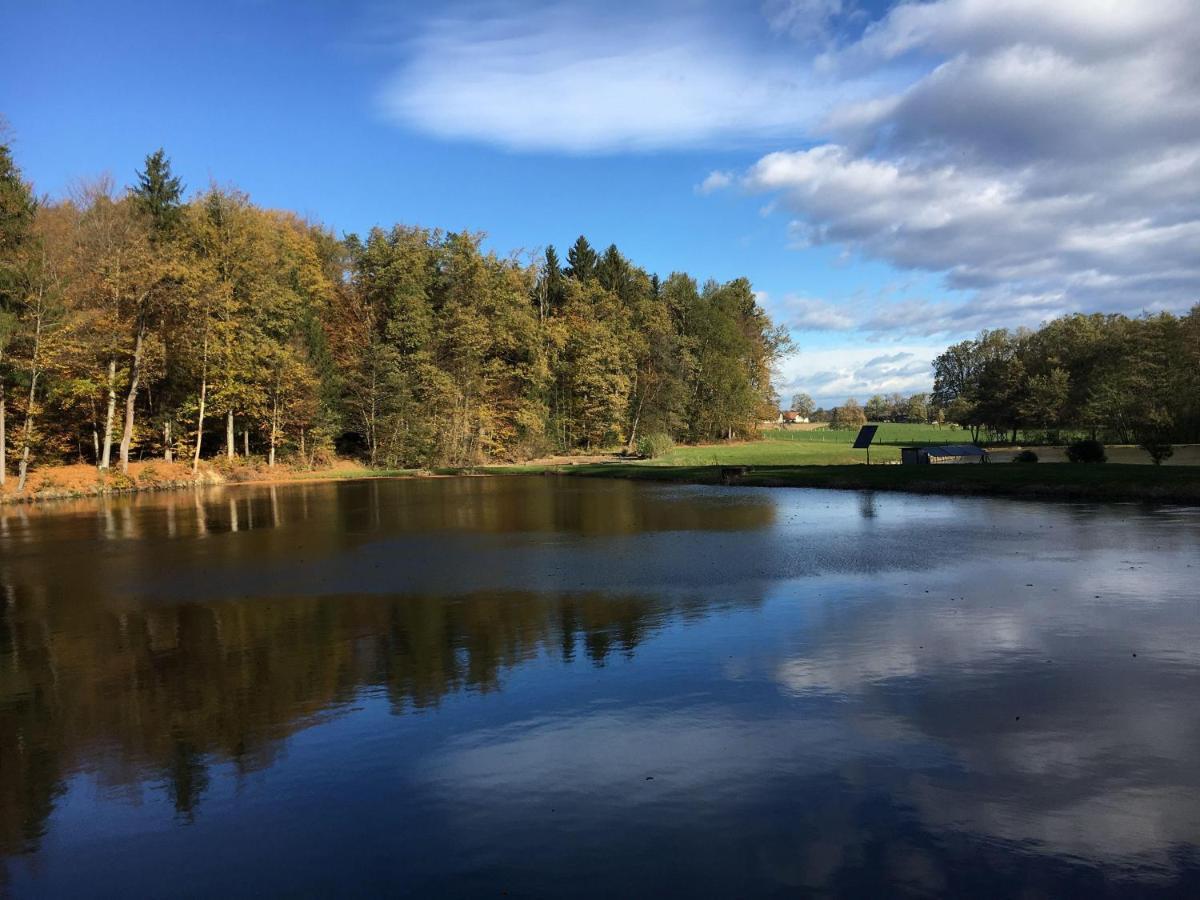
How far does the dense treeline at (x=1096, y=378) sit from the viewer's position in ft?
167

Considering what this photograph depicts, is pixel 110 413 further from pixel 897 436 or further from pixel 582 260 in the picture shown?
pixel 897 436

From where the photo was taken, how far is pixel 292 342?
46.6 m

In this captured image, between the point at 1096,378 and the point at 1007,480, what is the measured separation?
4865 cm

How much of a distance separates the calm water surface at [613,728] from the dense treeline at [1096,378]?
142 feet

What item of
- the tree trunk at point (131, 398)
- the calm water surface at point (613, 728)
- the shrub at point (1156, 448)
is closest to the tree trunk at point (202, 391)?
the tree trunk at point (131, 398)

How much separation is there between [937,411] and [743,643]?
143 metres

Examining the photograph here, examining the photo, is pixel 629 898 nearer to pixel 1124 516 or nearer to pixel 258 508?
pixel 1124 516

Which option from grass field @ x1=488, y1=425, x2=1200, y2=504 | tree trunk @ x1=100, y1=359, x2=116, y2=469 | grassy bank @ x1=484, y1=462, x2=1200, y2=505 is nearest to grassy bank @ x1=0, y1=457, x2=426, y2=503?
tree trunk @ x1=100, y1=359, x2=116, y2=469

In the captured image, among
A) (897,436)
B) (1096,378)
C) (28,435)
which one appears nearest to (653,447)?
(28,435)

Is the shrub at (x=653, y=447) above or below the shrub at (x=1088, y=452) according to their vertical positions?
above

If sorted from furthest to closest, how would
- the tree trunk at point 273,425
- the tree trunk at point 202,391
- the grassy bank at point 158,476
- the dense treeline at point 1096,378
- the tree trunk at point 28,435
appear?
the dense treeline at point 1096,378
the tree trunk at point 273,425
the tree trunk at point 202,391
the grassy bank at point 158,476
the tree trunk at point 28,435

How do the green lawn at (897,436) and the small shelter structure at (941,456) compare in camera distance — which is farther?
the green lawn at (897,436)

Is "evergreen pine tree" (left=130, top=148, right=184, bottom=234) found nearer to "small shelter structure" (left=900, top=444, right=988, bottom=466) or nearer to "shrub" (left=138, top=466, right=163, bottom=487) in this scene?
"shrub" (left=138, top=466, right=163, bottom=487)

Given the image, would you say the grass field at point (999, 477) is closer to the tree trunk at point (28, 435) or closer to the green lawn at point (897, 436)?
the tree trunk at point (28, 435)
